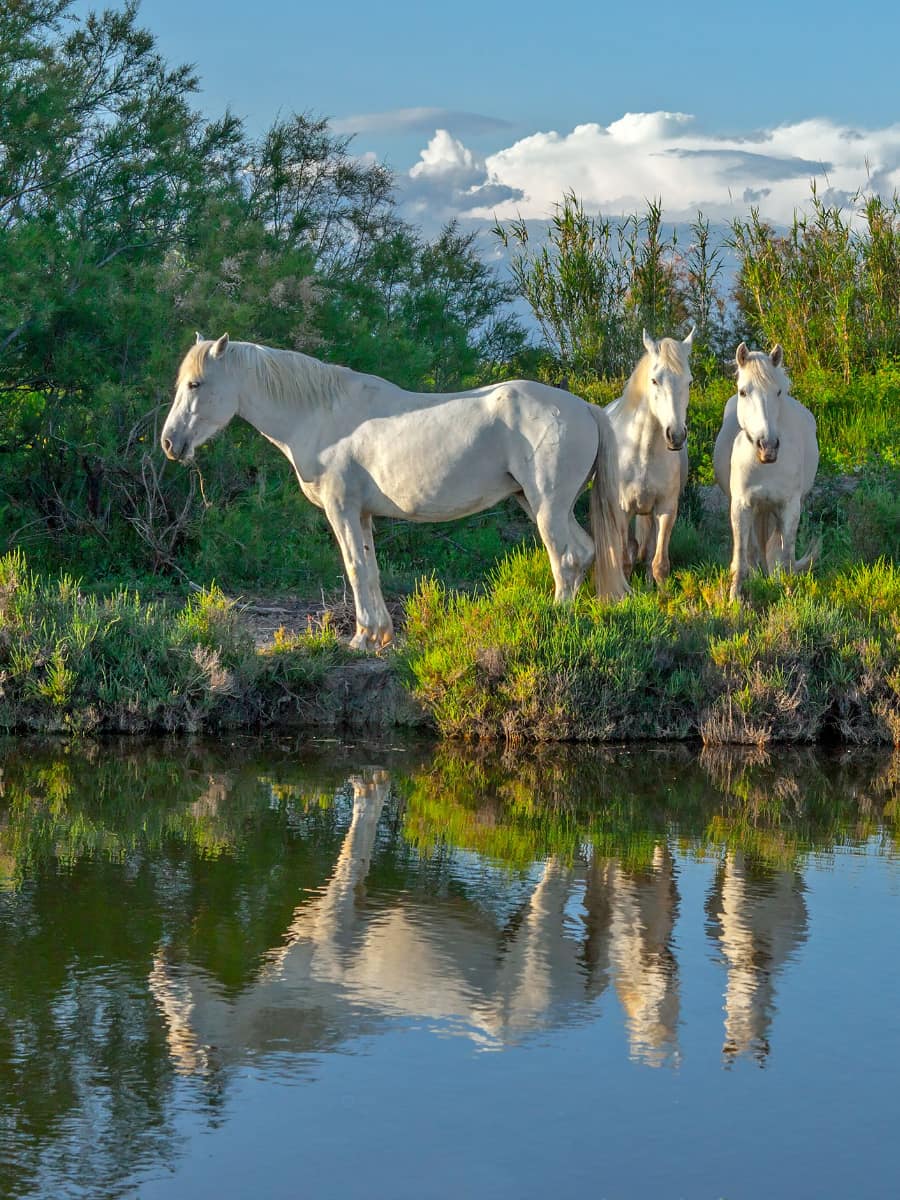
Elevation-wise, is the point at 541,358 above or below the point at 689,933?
above

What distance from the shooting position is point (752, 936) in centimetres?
518

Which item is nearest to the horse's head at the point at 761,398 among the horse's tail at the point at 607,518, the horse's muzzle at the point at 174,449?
the horse's tail at the point at 607,518

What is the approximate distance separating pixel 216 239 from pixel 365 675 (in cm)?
488

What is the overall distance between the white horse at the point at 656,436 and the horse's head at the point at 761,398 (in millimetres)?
334

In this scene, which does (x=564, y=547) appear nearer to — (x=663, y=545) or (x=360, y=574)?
(x=663, y=545)

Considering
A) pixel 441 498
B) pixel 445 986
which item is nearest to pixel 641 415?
pixel 441 498

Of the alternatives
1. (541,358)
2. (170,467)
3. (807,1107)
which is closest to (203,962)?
(807,1107)

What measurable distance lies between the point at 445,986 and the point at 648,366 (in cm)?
549

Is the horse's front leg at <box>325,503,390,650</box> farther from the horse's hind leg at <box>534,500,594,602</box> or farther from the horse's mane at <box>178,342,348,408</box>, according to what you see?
the horse's hind leg at <box>534,500,594,602</box>

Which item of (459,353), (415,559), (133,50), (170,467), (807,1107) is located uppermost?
(133,50)

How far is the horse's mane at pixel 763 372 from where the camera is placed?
9.08m

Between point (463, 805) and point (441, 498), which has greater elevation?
point (441, 498)

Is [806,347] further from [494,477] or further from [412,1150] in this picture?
[412,1150]

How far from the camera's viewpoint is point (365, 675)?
898cm
